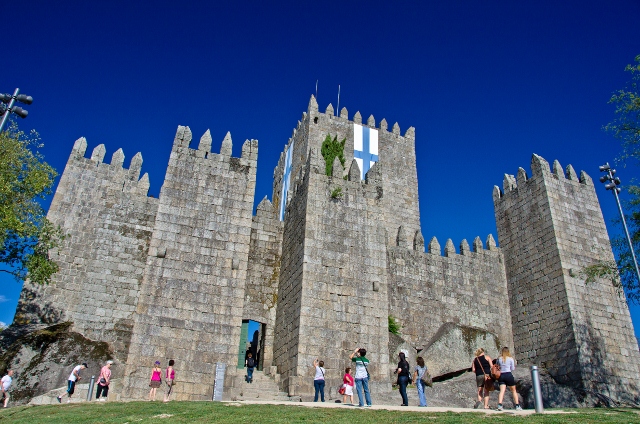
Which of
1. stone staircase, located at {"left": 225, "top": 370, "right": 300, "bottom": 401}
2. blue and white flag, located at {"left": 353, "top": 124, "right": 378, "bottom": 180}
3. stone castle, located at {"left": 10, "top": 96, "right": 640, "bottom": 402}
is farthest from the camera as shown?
blue and white flag, located at {"left": 353, "top": 124, "right": 378, "bottom": 180}

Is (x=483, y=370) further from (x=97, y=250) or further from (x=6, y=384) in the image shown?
(x=97, y=250)

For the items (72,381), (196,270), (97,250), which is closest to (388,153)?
(97,250)

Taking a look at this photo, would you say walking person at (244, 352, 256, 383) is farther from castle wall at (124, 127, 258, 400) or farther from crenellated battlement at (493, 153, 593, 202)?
crenellated battlement at (493, 153, 593, 202)

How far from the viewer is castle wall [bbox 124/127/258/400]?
14344 millimetres

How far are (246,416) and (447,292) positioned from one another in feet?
45.5

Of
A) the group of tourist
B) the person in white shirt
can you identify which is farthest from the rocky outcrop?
the group of tourist

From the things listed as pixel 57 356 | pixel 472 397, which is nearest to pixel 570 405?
pixel 472 397

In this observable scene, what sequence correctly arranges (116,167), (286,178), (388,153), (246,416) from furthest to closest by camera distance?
(286,178) < (388,153) < (116,167) < (246,416)

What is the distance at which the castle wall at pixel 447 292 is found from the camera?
2030cm

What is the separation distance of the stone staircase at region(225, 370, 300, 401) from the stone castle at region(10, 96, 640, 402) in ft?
0.53

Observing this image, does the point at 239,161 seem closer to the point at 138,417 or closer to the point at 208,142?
the point at 208,142

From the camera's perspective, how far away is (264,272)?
18594 mm

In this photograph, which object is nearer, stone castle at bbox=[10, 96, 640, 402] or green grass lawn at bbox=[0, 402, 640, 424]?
green grass lawn at bbox=[0, 402, 640, 424]

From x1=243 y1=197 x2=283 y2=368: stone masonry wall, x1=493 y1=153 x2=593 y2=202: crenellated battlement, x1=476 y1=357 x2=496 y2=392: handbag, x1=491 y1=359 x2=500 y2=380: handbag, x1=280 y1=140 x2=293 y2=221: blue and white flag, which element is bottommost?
x1=476 y1=357 x2=496 y2=392: handbag
